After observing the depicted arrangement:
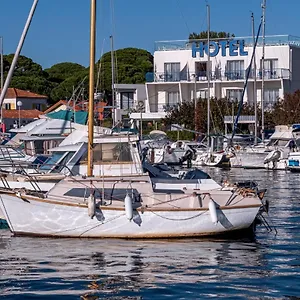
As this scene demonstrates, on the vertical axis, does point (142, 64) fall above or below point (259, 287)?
above

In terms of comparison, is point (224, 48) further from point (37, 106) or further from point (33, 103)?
point (37, 106)

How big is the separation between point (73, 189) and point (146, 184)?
1.89 meters

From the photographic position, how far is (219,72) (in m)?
72.6

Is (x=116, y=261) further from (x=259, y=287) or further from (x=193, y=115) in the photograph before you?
(x=193, y=115)

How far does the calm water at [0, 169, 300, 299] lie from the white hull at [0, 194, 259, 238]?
0.25 meters

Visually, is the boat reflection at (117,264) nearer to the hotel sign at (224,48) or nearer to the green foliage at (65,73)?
the hotel sign at (224,48)

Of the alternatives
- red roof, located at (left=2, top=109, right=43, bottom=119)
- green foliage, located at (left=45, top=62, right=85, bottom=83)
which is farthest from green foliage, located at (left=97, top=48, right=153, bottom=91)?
red roof, located at (left=2, top=109, right=43, bottom=119)

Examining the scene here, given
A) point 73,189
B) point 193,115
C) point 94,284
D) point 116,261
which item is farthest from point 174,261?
point 193,115

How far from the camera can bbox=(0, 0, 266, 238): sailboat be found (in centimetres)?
2048

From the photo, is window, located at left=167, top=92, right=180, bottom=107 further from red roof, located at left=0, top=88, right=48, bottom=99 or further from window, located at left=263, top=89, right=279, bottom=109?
red roof, located at left=0, top=88, right=48, bottom=99

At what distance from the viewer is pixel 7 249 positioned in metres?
19.9

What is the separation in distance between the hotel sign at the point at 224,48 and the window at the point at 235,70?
0.80 meters

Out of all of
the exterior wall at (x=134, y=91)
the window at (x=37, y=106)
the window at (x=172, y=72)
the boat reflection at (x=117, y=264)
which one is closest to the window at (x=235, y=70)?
the window at (x=172, y=72)

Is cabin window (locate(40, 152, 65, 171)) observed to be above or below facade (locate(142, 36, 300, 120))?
below
